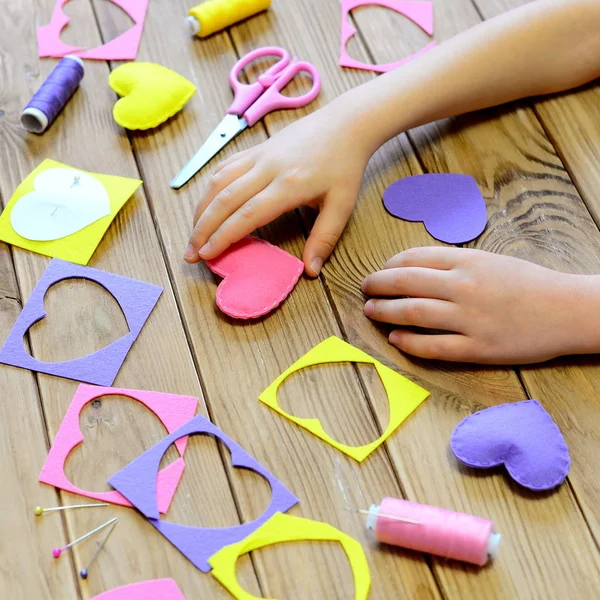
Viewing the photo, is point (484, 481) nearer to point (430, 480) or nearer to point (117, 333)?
point (430, 480)

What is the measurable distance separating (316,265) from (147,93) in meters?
0.38

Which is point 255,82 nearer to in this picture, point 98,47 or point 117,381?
point 98,47

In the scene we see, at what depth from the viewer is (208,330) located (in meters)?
0.97

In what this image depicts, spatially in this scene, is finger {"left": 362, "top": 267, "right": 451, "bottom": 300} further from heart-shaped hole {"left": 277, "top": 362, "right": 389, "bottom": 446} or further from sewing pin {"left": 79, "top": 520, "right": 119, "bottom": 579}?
sewing pin {"left": 79, "top": 520, "right": 119, "bottom": 579}

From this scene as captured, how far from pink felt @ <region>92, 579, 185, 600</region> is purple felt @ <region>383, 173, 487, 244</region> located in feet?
1.80

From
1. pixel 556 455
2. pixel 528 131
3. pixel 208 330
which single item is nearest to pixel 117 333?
pixel 208 330

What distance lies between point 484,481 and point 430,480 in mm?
59

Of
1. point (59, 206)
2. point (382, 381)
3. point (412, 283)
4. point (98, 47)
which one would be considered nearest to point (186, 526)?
point (382, 381)

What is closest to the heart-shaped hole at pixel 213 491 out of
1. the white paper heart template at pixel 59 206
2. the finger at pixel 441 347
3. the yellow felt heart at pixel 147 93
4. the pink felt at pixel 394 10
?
the finger at pixel 441 347

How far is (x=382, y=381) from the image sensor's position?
3.04 feet

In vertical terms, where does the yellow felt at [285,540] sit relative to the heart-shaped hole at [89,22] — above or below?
below

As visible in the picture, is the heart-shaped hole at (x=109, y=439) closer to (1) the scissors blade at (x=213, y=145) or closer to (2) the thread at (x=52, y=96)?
(1) the scissors blade at (x=213, y=145)

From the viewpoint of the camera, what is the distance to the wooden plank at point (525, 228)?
801 millimetres

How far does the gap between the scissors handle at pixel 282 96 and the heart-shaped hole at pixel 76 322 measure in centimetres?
35
